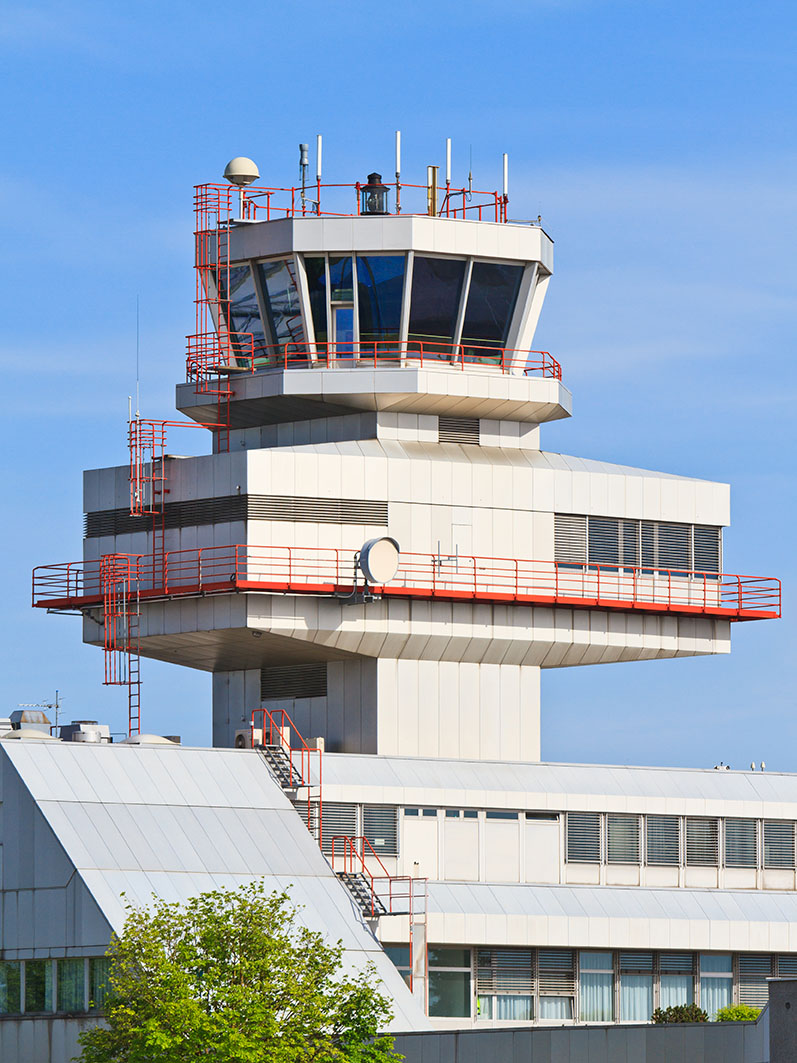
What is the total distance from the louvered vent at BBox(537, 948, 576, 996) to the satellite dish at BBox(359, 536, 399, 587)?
32.3 ft

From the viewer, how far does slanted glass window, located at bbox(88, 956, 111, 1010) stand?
45.4m

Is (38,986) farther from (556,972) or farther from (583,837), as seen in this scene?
(583,837)

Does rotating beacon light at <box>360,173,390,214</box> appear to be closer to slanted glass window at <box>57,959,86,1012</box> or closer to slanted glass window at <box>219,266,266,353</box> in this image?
slanted glass window at <box>219,266,266,353</box>

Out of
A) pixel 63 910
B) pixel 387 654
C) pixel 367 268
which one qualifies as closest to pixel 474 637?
pixel 387 654

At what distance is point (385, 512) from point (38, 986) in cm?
1670

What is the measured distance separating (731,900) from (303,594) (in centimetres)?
1359

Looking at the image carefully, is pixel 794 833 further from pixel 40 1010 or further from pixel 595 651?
pixel 40 1010

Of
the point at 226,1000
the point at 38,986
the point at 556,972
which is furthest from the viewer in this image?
the point at 556,972

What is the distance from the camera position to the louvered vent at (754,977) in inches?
2322

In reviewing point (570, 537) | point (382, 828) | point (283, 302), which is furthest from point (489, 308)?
point (382, 828)

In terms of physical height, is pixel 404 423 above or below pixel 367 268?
below

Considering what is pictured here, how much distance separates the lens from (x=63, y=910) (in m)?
47.0

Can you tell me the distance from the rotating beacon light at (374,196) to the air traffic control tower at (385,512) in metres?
0.04

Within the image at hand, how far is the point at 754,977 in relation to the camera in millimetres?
59156
